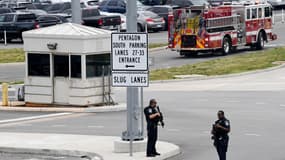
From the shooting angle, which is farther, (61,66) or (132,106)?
(61,66)

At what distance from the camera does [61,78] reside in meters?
30.1

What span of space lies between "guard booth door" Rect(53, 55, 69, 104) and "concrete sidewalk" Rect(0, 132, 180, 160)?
5.44 m

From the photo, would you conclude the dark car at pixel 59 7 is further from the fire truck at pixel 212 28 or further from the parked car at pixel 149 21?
the fire truck at pixel 212 28

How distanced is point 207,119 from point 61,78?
5746 mm

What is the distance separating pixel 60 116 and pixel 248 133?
7096 mm

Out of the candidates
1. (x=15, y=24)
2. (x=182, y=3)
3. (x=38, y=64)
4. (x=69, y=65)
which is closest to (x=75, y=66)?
(x=69, y=65)

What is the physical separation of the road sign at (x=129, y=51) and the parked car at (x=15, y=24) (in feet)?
127

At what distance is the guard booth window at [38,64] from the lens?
30483mm

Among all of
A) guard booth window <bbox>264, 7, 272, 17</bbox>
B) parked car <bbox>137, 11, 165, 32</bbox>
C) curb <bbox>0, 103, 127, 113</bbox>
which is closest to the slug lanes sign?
curb <bbox>0, 103, 127, 113</bbox>

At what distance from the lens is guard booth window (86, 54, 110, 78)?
2964 cm

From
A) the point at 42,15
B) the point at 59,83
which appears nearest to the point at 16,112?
the point at 59,83

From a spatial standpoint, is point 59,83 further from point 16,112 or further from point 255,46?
point 255,46

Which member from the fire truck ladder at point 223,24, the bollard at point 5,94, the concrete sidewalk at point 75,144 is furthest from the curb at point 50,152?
the fire truck ladder at point 223,24

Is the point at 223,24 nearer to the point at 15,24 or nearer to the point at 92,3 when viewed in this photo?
the point at 15,24
